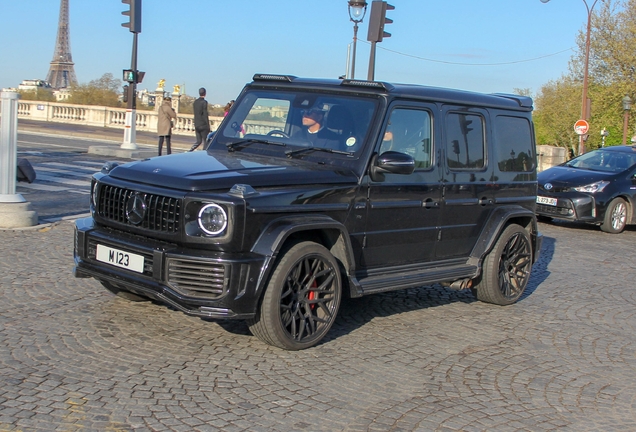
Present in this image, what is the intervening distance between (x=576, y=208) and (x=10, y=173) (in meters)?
9.68

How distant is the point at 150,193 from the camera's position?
5250 mm

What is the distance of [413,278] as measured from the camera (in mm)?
6379

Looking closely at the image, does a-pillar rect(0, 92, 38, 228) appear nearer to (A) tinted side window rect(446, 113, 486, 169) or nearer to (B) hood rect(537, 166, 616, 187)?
(A) tinted side window rect(446, 113, 486, 169)

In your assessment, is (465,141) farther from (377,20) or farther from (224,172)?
(377,20)

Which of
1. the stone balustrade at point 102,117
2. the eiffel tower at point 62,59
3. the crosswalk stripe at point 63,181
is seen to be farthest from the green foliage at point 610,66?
the eiffel tower at point 62,59

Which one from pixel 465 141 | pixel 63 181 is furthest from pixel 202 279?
pixel 63 181

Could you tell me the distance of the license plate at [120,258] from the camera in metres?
5.24

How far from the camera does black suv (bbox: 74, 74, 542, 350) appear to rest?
5051mm

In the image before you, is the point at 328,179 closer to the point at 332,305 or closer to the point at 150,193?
the point at 332,305

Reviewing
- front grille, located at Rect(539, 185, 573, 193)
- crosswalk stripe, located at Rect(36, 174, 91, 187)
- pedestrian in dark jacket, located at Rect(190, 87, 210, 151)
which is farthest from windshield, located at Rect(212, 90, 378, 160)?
pedestrian in dark jacket, located at Rect(190, 87, 210, 151)

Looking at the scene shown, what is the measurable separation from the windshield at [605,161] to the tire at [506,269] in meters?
8.27

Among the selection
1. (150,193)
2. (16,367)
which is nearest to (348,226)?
(150,193)

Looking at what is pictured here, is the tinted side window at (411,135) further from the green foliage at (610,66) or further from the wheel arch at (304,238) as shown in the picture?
the green foliage at (610,66)

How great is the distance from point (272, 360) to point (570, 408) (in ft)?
6.38
